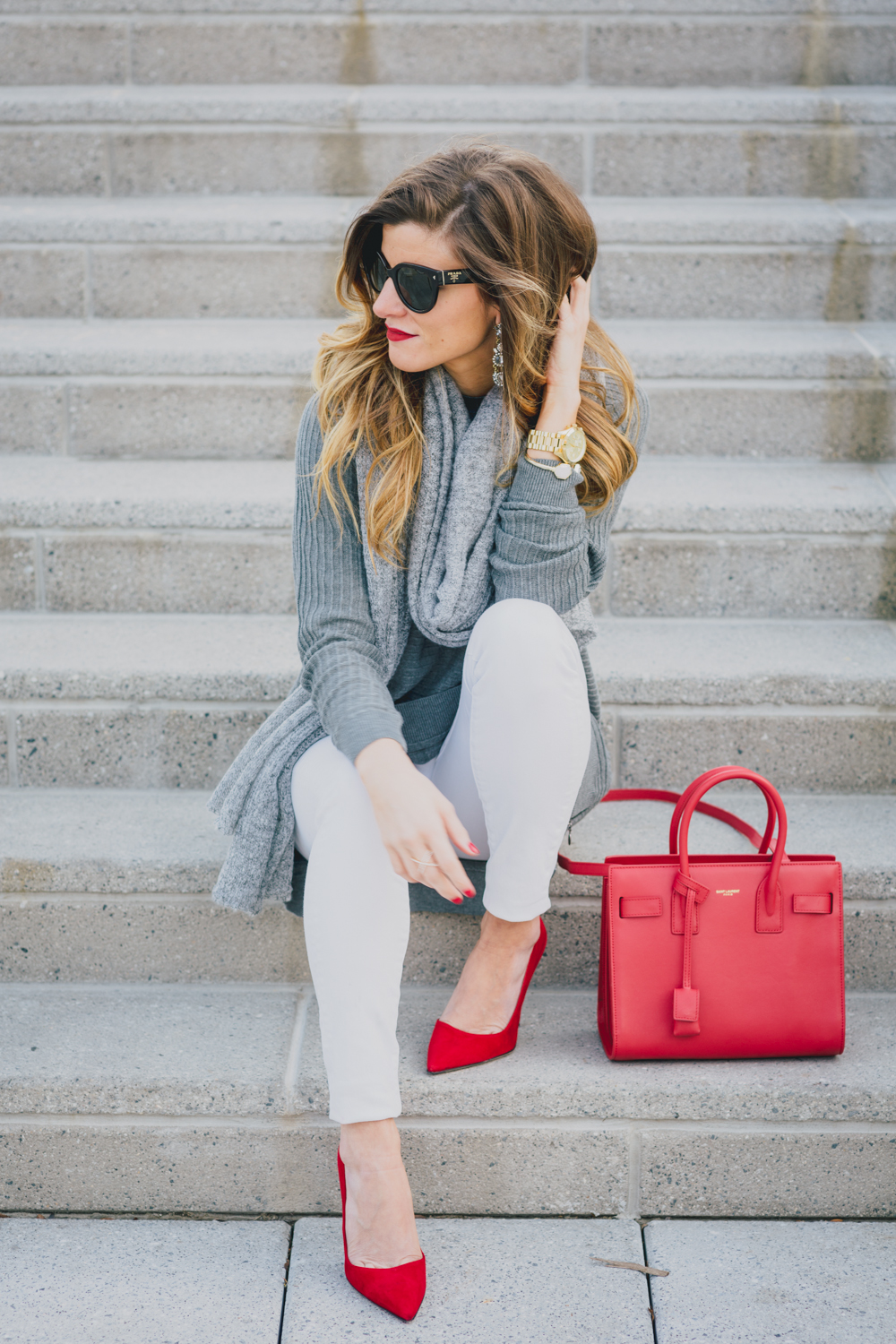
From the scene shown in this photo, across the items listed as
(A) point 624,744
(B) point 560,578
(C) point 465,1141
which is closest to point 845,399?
(A) point 624,744

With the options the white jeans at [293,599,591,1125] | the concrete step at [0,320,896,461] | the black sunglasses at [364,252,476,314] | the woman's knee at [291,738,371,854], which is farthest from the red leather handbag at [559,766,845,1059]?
the concrete step at [0,320,896,461]

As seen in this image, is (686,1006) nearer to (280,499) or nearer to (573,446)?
(573,446)

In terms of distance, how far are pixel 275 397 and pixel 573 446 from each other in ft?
3.66

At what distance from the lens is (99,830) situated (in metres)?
1.96

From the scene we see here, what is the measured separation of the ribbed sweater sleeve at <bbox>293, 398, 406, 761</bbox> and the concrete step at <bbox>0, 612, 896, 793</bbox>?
0.40 m

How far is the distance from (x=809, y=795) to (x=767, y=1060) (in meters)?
0.61

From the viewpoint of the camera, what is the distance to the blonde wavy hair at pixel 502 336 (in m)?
1.53

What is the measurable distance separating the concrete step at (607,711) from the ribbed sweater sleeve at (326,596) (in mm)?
397

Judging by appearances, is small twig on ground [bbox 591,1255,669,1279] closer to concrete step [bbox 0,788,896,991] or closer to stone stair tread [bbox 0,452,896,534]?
concrete step [bbox 0,788,896,991]

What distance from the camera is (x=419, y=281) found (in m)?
1.56

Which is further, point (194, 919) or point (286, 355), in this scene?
point (286, 355)

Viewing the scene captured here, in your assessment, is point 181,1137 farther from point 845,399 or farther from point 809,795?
point 845,399

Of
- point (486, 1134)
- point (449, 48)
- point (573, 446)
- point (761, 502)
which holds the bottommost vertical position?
point (486, 1134)

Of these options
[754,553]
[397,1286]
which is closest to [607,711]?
[754,553]
